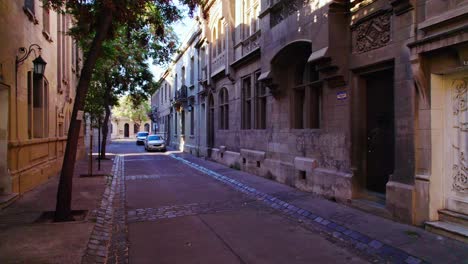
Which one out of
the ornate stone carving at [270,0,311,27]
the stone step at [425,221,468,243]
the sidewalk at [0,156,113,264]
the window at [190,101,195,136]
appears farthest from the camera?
the window at [190,101,195,136]

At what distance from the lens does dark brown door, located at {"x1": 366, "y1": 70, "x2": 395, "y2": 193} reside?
784cm

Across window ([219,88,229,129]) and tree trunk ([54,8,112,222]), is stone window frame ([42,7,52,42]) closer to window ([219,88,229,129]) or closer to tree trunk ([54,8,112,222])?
tree trunk ([54,8,112,222])

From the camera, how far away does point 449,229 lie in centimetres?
586

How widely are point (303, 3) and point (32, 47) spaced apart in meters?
7.85

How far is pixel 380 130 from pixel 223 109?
40.9 ft

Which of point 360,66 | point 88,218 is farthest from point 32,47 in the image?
point 360,66

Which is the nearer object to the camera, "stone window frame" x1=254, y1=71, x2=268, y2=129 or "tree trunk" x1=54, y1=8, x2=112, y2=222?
"tree trunk" x1=54, y1=8, x2=112, y2=222

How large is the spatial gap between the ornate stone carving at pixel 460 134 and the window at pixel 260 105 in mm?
8530

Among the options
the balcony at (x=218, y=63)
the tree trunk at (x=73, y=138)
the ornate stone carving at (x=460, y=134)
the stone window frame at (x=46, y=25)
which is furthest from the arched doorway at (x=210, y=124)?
the ornate stone carving at (x=460, y=134)

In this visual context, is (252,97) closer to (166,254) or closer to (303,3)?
(303,3)

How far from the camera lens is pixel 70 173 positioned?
737 cm

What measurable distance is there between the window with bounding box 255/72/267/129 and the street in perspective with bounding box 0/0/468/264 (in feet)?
0.22

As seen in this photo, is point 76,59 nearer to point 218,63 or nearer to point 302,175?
point 218,63

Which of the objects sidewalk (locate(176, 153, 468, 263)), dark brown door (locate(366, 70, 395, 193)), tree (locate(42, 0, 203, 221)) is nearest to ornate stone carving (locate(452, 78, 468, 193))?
sidewalk (locate(176, 153, 468, 263))
